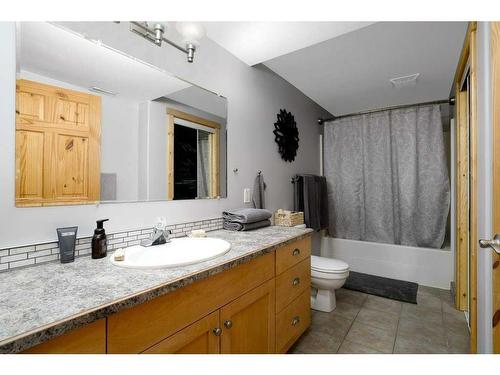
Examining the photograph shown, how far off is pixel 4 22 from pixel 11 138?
43cm

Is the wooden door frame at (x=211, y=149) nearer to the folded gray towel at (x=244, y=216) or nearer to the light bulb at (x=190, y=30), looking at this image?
the folded gray towel at (x=244, y=216)

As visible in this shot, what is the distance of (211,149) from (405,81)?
205 centimetres

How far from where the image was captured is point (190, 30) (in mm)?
1290

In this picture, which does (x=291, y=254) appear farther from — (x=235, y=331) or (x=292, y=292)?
(x=235, y=331)

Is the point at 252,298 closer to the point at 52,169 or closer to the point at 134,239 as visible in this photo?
the point at 134,239

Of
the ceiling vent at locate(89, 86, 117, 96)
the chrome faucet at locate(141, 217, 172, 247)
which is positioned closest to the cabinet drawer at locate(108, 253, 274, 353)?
the chrome faucet at locate(141, 217, 172, 247)

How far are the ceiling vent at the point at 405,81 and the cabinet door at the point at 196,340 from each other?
2.56 meters

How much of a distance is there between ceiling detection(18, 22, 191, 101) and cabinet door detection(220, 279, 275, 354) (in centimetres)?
115

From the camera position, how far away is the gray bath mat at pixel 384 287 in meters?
2.38

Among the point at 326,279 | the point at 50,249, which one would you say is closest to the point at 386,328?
the point at 326,279

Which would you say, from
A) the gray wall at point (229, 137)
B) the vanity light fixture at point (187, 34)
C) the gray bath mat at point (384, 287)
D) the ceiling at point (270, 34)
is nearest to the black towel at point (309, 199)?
the gray wall at point (229, 137)

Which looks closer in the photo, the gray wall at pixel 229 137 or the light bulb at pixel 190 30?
the gray wall at pixel 229 137

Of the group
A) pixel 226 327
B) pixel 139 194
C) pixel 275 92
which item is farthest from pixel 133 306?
pixel 275 92

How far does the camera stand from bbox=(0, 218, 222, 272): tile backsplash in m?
0.87
